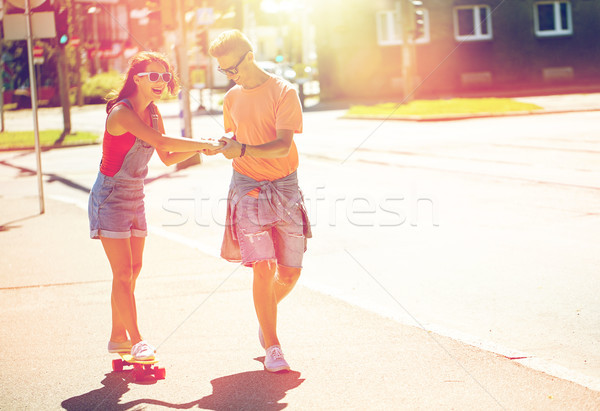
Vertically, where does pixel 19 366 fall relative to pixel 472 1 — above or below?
below

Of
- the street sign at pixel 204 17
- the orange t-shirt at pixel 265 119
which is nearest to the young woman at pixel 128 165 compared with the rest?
the orange t-shirt at pixel 265 119

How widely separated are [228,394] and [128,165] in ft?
4.45

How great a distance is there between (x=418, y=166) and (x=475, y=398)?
1030cm

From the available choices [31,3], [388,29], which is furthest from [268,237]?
[388,29]

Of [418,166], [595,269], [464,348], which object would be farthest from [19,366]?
[418,166]

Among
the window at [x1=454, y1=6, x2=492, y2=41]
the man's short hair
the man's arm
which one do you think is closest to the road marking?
the man's arm

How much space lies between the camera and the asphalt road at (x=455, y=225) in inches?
217

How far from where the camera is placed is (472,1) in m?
39.4

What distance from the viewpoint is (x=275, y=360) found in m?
4.61

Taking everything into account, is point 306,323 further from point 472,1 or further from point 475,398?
point 472,1

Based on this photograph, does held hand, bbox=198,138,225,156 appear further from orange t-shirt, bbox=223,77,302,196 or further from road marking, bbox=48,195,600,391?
road marking, bbox=48,195,600,391

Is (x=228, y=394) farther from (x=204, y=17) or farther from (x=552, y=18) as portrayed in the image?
(x=552, y=18)

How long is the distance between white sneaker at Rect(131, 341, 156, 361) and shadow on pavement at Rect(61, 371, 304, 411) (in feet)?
0.45

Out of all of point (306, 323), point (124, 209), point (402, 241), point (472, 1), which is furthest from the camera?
point (472, 1)
